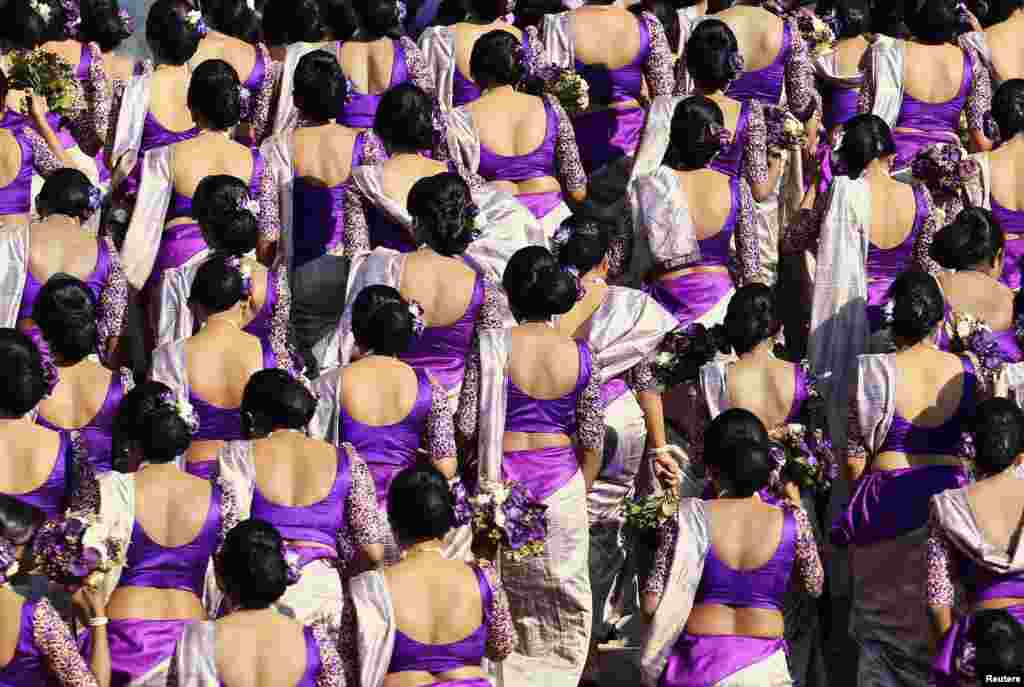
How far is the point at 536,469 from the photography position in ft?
33.6

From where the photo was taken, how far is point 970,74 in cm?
1312

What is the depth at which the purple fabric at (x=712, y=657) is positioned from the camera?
9.14 meters

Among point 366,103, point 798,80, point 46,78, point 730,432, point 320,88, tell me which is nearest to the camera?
point 730,432

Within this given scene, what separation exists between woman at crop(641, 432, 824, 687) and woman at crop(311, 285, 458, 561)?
1.12 meters

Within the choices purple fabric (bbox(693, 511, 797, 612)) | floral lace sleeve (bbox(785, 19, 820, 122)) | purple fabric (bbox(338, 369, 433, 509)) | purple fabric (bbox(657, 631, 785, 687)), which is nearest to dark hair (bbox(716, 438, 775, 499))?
purple fabric (bbox(693, 511, 797, 612))

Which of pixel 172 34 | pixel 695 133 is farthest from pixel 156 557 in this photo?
pixel 172 34

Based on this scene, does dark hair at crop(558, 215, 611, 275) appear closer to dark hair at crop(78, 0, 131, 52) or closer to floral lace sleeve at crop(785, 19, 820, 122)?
floral lace sleeve at crop(785, 19, 820, 122)

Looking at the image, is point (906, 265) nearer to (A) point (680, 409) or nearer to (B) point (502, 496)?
(A) point (680, 409)

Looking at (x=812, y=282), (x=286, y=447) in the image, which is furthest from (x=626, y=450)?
(x=286, y=447)

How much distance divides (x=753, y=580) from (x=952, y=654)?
78cm

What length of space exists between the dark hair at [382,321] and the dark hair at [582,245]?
1.36 m

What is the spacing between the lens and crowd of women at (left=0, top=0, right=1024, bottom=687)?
888cm

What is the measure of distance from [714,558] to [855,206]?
3.11 m

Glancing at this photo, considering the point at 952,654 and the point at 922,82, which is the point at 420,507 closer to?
the point at 952,654
